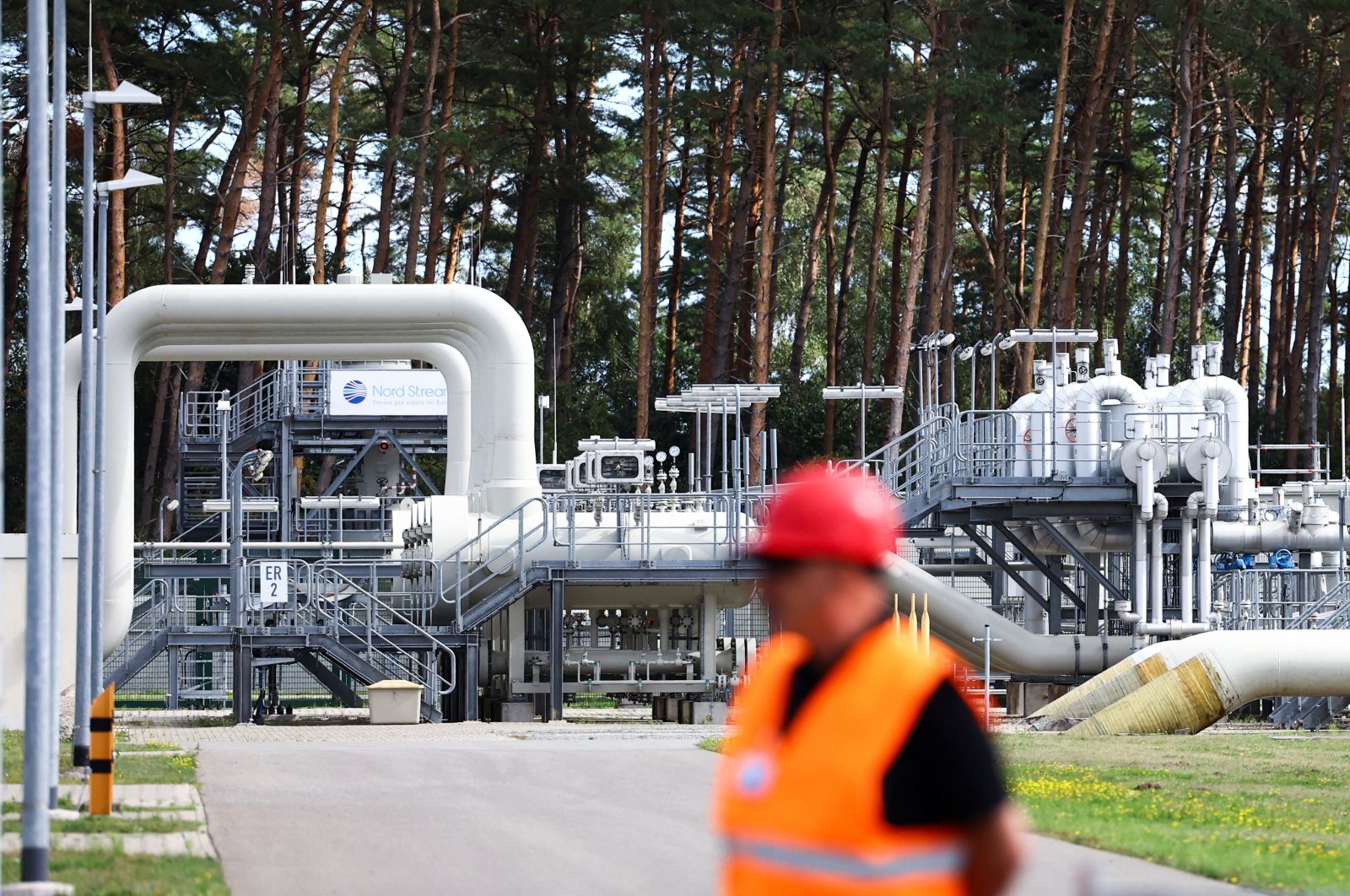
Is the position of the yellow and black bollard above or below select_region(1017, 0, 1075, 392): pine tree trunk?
below

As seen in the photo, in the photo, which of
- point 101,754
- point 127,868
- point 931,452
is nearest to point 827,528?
point 127,868

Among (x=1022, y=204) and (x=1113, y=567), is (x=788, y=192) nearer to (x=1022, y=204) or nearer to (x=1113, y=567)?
(x=1022, y=204)

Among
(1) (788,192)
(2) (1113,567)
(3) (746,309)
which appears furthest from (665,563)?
(1) (788,192)

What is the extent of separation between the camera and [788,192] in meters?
74.9

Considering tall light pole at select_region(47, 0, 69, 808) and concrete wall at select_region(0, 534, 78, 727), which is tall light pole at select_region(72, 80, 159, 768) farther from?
concrete wall at select_region(0, 534, 78, 727)

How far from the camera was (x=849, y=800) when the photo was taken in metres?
3.94

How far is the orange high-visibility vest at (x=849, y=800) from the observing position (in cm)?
393

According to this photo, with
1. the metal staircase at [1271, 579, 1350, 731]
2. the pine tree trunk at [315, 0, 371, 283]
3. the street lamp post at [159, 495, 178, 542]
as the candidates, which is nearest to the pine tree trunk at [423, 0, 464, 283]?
the pine tree trunk at [315, 0, 371, 283]

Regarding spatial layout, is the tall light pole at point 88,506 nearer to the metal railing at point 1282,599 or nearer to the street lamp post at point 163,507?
the metal railing at point 1282,599

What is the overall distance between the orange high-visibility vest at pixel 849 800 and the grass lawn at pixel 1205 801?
17.2 feet

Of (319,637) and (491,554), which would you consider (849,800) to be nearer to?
(319,637)

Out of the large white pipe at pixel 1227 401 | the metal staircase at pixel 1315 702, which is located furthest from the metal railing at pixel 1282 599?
the large white pipe at pixel 1227 401

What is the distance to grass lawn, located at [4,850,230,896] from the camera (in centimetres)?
1063

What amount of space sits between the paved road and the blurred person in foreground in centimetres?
318
